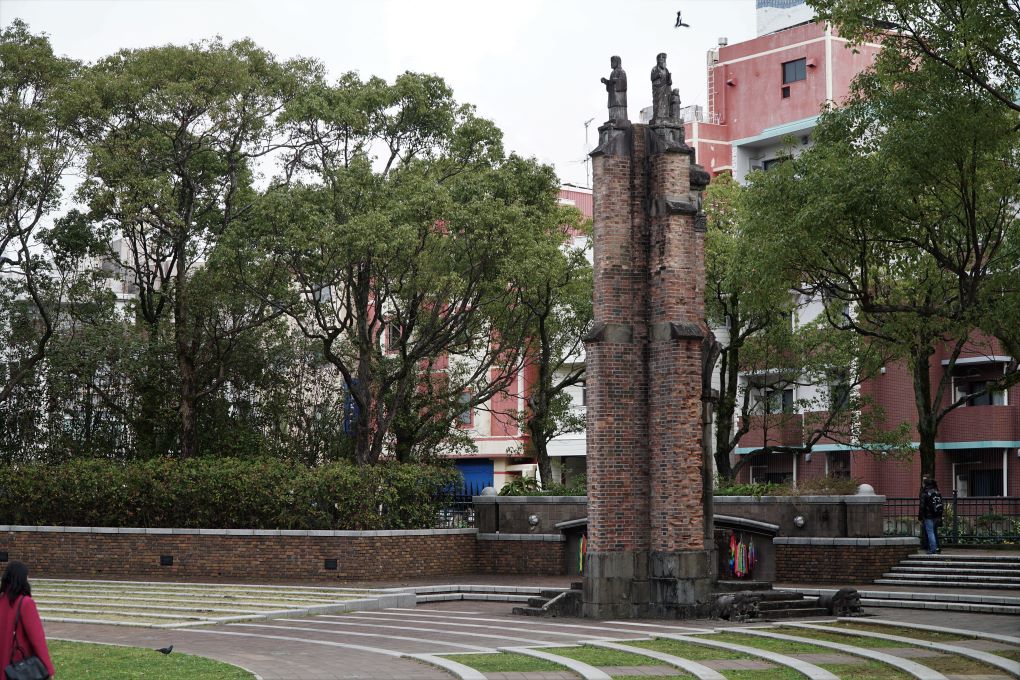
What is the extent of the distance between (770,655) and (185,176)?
20869 mm

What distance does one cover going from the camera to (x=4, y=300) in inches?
1294

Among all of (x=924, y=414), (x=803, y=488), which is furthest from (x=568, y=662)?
(x=924, y=414)

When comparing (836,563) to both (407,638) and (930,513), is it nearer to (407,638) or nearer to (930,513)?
(930,513)

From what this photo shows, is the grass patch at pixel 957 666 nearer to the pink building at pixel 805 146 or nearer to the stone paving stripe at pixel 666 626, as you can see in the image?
the stone paving stripe at pixel 666 626

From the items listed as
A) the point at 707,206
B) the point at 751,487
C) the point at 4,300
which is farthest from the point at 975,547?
the point at 4,300

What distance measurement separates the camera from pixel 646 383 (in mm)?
20312

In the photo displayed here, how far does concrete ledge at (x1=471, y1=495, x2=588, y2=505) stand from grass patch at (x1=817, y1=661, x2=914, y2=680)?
1305cm

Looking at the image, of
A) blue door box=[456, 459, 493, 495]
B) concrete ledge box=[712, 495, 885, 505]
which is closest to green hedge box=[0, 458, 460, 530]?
concrete ledge box=[712, 495, 885, 505]

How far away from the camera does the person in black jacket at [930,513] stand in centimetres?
2536

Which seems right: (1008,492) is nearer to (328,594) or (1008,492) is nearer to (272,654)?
(328,594)

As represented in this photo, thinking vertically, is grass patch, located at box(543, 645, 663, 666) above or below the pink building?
below

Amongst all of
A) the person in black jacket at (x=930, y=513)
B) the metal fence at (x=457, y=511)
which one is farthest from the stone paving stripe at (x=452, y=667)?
the person in black jacket at (x=930, y=513)

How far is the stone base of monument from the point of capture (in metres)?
19.6

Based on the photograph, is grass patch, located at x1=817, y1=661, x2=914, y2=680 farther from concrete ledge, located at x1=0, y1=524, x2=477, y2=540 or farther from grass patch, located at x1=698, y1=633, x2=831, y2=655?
concrete ledge, located at x1=0, y1=524, x2=477, y2=540
